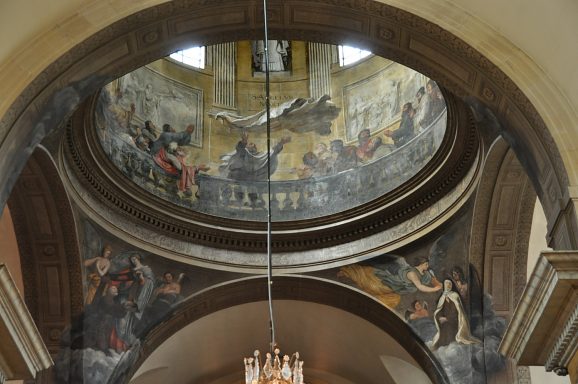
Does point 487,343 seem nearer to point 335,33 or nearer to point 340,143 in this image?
point 340,143

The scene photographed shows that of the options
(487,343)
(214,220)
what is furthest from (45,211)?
(487,343)

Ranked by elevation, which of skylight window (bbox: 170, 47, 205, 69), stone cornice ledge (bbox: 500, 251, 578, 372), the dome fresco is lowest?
stone cornice ledge (bbox: 500, 251, 578, 372)

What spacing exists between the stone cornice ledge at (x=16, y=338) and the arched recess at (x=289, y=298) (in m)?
6.51

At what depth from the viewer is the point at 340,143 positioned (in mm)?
17062

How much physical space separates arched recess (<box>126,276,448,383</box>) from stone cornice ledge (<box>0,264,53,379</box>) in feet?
21.4

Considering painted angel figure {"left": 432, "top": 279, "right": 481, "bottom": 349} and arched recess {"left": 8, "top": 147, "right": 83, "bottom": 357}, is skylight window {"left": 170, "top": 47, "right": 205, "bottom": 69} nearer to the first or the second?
arched recess {"left": 8, "top": 147, "right": 83, "bottom": 357}

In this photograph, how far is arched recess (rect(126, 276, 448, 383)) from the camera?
603 inches

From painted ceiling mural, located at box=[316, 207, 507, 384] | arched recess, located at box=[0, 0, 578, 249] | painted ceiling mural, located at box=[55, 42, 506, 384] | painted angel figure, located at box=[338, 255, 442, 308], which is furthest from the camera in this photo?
painted angel figure, located at box=[338, 255, 442, 308]

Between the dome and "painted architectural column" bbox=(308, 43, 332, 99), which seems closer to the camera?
the dome

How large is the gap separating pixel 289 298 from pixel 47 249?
424 centimetres

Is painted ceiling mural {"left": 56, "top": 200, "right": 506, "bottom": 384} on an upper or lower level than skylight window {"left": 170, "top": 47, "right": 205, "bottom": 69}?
lower

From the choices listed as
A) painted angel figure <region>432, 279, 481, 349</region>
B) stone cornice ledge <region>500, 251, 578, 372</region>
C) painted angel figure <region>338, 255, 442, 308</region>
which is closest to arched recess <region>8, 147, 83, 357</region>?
painted angel figure <region>338, 255, 442, 308</region>

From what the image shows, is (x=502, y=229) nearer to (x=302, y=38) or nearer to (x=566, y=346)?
(x=302, y=38)

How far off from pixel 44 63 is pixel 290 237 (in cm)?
738
